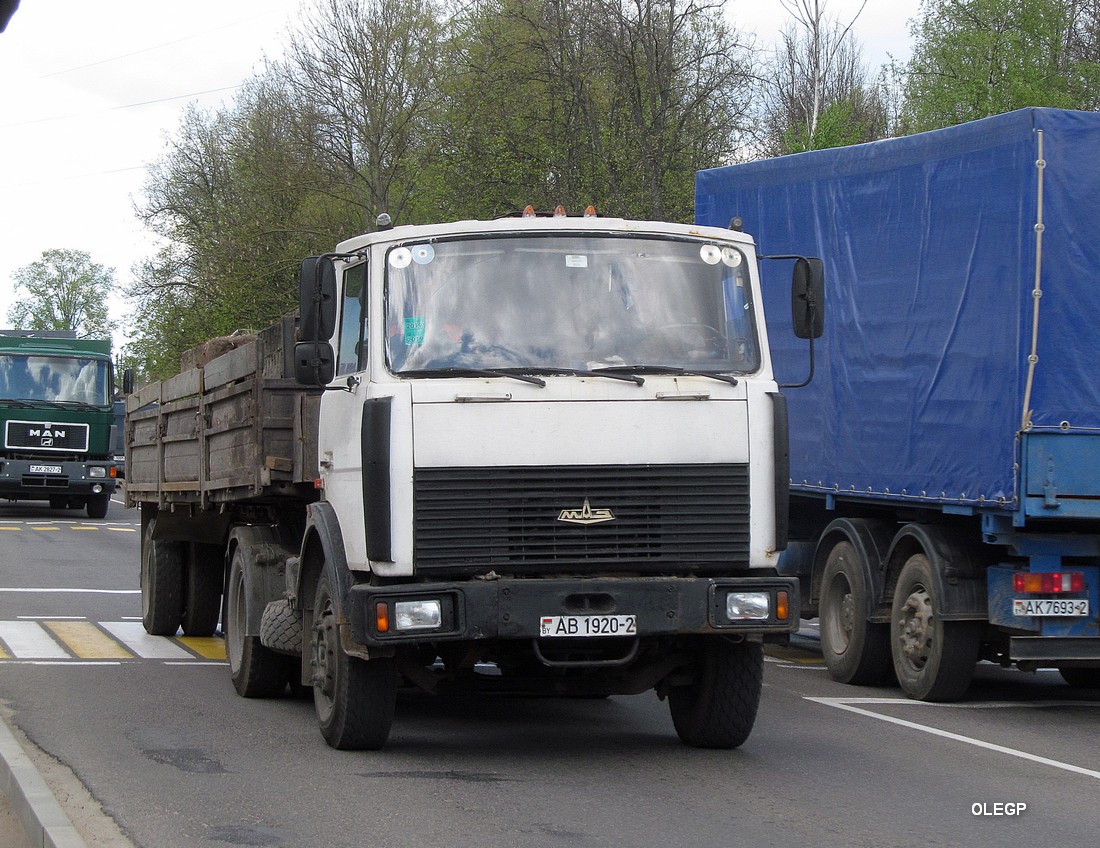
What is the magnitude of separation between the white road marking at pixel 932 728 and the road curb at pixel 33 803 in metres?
4.90

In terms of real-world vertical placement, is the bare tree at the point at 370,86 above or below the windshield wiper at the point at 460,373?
above

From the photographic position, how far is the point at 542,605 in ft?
25.2

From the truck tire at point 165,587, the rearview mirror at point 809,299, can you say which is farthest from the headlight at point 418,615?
the truck tire at point 165,587

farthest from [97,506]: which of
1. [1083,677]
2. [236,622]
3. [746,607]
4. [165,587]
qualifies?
[746,607]

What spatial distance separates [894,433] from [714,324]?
370cm

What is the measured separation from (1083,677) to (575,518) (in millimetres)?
5981

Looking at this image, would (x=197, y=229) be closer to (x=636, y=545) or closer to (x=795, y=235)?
(x=795, y=235)

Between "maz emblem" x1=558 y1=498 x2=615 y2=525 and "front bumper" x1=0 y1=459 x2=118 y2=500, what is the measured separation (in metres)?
27.8

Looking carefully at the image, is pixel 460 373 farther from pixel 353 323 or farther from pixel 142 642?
pixel 142 642

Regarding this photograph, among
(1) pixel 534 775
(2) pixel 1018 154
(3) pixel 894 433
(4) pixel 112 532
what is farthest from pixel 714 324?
(4) pixel 112 532

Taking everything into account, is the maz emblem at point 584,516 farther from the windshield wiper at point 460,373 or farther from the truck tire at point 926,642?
the truck tire at point 926,642

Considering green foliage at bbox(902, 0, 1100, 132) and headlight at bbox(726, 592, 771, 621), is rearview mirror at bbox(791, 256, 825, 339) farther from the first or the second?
green foliage at bbox(902, 0, 1100, 132)

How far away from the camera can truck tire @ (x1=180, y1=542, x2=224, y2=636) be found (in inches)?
544

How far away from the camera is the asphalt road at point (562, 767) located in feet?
22.0
